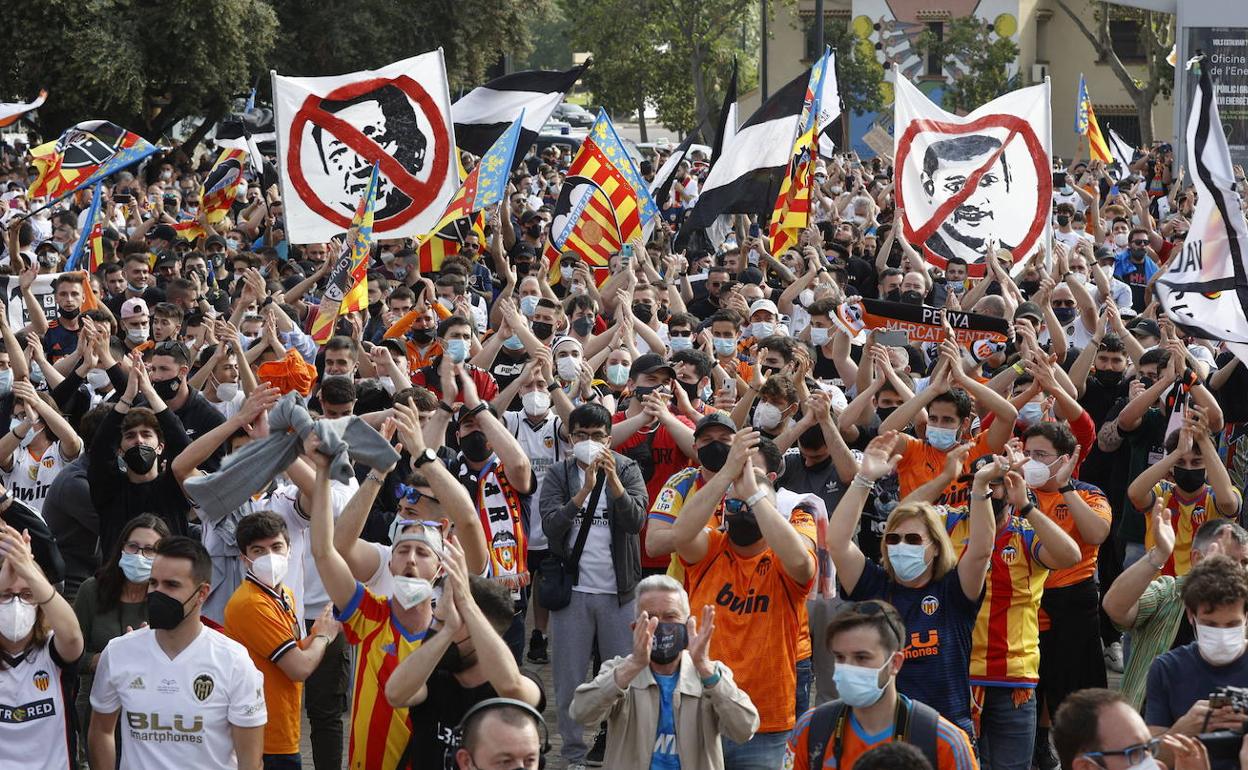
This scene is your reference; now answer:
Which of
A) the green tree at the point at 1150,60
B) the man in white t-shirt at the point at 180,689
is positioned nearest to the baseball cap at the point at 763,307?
the man in white t-shirt at the point at 180,689

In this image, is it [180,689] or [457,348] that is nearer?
[180,689]

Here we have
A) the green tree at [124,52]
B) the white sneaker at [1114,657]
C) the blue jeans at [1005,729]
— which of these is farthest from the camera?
the green tree at [124,52]

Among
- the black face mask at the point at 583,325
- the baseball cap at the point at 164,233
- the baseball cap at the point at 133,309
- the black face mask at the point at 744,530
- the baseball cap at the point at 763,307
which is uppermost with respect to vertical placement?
the baseball cap at the point at 164,233

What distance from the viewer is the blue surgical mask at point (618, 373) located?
10.5 m

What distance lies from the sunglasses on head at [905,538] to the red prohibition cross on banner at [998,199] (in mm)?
8404

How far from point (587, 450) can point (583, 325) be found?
14.8 feet

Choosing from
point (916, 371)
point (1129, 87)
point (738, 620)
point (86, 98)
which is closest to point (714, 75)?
point (1129, 87)

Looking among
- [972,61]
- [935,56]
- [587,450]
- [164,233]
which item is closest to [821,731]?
[587,450]

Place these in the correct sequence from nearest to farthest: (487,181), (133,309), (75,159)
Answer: (133,309)
(487,181)
(75,159)

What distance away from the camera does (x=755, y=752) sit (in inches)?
263

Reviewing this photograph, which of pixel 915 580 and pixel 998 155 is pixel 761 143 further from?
pixel 915 580

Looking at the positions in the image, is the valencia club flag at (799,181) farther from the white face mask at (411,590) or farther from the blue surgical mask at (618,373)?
the white face mask at (411,590)

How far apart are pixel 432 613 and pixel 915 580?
1.84 meters

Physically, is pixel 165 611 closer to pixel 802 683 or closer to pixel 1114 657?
pixel 802 683
